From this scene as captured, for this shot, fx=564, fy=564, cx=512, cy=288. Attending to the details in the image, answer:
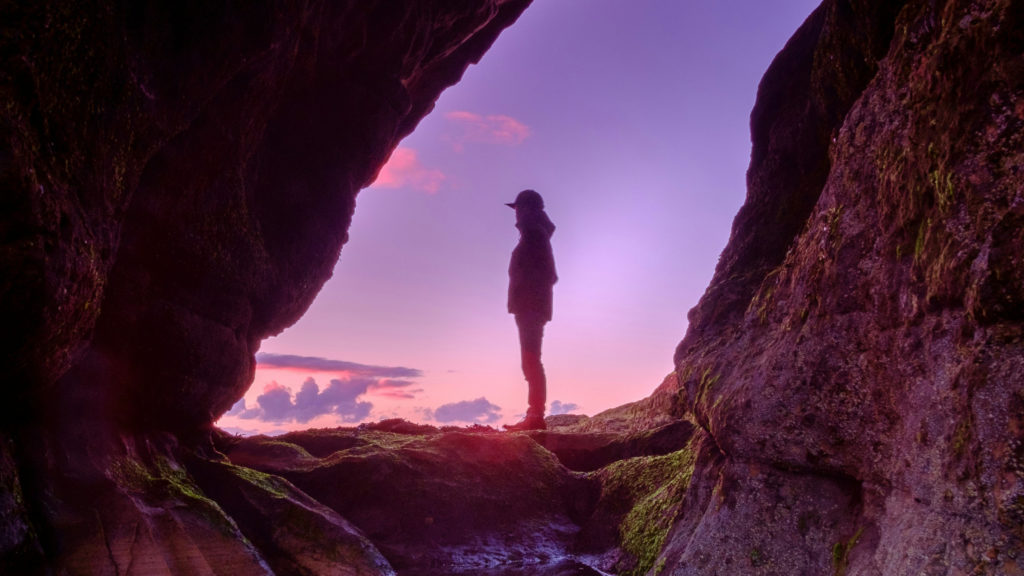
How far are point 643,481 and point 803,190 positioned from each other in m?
5.53

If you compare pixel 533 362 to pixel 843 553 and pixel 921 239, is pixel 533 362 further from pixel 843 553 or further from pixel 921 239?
pixel 921 239

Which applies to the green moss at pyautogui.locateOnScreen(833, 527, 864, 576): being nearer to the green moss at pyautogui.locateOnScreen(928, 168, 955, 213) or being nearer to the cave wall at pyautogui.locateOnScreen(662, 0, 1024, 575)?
the cave wall at pyautogui.locateOnScreen(662, 0, 1024, 575)

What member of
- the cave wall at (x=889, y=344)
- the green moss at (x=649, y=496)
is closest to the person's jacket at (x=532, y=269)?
the green moss at (x=649, y=496)

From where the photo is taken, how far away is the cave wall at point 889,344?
10.7ft

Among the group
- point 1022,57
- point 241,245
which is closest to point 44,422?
point 241,245

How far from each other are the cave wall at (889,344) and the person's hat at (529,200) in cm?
1498

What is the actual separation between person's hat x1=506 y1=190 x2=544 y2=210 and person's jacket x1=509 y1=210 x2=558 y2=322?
0.28m

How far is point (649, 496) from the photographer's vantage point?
9328 millimetres

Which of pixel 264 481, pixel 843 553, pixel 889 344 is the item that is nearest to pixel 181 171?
pixel 264 481

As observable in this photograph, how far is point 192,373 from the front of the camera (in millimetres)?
9219

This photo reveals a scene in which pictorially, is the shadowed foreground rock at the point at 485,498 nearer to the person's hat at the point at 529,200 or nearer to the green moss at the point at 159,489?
the green moss at the point at 159,489

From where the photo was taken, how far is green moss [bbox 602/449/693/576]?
7.80 m

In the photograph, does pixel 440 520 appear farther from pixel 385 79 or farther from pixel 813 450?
pixel 385 79

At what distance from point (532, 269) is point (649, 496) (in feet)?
42.3
